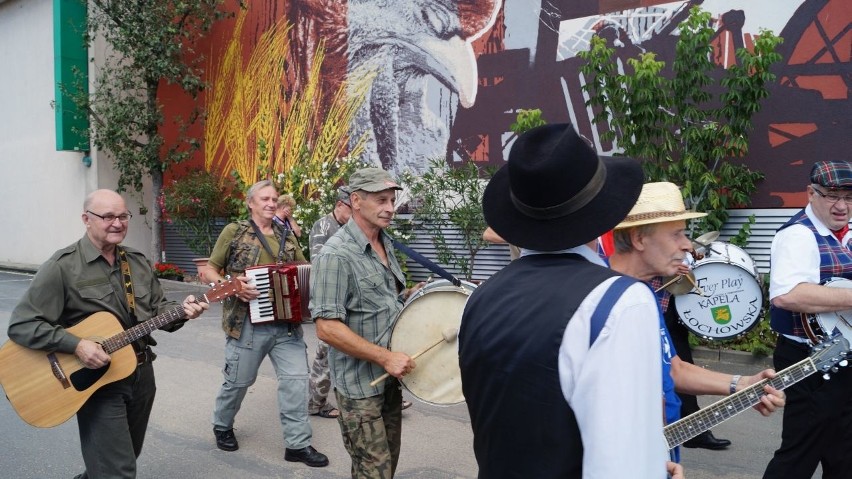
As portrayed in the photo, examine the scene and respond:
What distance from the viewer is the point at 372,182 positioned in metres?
3.72

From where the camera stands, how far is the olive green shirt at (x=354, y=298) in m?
3.55

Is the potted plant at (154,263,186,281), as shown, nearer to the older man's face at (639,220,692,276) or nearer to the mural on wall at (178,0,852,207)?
the mural on wall at (178,0,852,207)

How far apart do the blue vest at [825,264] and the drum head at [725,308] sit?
1691mm

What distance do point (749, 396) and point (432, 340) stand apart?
150cm

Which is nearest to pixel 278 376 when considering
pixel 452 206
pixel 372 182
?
pixel 372 182

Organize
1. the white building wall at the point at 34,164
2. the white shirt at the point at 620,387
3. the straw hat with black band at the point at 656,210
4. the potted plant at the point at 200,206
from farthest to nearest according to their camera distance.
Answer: the white building wall at the point at 34,164 < the potted plant at the point at 200,206 < the straw hat with black band at the point at 656,210 < the white shirt at the point at 620,387

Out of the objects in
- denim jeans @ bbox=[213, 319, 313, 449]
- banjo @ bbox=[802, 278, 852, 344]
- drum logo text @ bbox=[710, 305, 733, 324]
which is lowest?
denim jeans @ bbox=[213, 319, 313, 449]

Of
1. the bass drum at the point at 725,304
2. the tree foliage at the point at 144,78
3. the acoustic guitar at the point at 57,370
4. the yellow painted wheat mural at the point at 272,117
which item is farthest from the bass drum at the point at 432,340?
the tree foliage at the point at 144,78

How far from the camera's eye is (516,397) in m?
1.80

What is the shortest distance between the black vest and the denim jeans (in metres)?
3.66

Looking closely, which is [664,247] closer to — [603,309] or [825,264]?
[603,309]

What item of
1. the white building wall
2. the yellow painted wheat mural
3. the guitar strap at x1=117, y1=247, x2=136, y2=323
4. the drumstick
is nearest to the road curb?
the drumstick

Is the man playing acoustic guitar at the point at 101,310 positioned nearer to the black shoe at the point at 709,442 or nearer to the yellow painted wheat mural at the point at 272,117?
the black shoe at the point at 709,442

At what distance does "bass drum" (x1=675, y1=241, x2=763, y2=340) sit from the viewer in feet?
18.3
